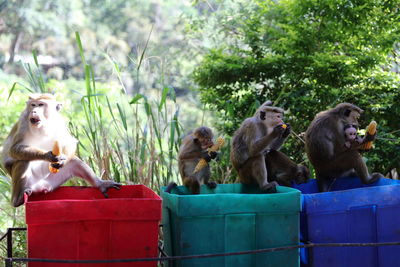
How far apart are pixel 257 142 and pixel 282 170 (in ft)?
1.42

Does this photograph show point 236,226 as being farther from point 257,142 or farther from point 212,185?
point 257,142

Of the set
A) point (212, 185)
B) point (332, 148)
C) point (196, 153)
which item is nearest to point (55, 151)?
point (212, 185)

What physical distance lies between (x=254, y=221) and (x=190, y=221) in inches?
13.1

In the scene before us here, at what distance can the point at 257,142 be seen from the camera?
4.14 metres

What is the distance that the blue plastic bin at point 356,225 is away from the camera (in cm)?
315

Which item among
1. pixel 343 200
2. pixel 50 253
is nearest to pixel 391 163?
pixel 343 200

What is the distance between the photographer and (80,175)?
392 cm

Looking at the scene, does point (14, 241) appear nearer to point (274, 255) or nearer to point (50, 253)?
point (50, 253)

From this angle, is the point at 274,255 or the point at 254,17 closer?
the point at 274,255

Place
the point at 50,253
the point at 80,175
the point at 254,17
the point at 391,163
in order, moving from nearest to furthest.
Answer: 1. the point at 50,253
2. the point at 80,175
3. the point at 391,163
4. the point at 254,17

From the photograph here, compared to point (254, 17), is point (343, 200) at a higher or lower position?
lower

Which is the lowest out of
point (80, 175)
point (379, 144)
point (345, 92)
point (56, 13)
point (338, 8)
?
point (80, 175)

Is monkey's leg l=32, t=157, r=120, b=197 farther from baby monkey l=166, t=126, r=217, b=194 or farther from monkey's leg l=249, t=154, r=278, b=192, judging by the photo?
monkey's leg l=249, t=154, r=278, b=192

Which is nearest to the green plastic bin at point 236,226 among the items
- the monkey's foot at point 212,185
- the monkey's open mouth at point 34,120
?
the monkey's foot at point 212,185
